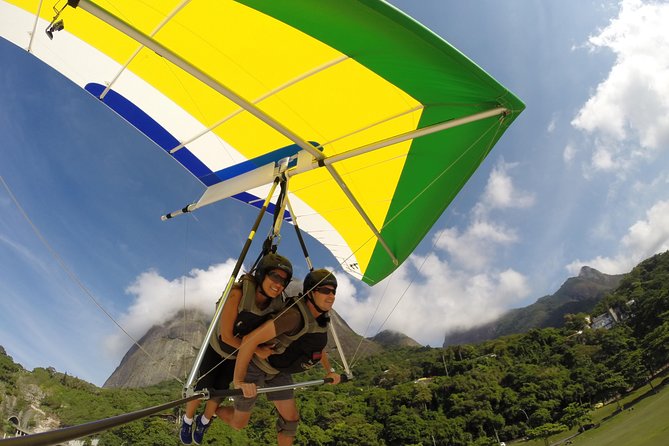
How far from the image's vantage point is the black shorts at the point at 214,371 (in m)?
3.01

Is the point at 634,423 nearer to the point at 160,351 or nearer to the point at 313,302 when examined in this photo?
the point at 313,302

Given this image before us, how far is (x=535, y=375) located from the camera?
6488 centimetres

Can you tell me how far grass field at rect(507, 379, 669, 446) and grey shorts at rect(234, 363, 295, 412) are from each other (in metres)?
29.4

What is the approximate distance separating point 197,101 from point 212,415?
3.26 meters

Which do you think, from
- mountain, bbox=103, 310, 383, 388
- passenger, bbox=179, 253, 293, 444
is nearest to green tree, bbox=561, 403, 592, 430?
passenger, bbox=179, 253, 293, 444

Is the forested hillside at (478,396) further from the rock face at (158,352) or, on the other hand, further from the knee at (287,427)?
the knee at (287,427)

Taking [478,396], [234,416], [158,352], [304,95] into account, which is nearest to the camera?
[234,416]

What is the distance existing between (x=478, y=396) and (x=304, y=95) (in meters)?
74.3

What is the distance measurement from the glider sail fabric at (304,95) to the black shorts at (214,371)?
176cm

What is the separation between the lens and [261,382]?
9.80ft

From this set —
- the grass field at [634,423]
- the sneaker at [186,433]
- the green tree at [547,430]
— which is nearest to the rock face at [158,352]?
the green tree at [547,430]

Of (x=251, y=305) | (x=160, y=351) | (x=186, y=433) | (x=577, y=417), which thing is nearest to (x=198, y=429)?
(x=186, y=433)

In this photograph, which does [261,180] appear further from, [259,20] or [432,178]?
[432,178]

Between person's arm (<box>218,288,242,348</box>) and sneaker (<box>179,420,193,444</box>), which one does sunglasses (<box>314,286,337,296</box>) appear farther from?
sneaker (<box>179,420,193,444</box>)
